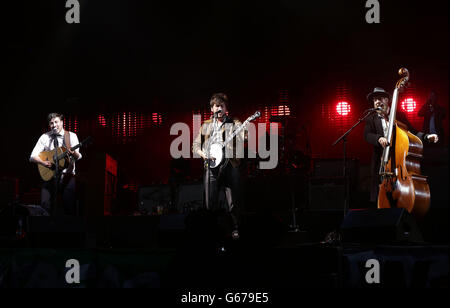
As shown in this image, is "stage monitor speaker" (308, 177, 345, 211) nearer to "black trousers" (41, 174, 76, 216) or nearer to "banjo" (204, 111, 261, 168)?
"banjo" (204, 111, 261, 168)

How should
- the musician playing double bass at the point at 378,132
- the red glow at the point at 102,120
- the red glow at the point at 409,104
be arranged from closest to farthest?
the musician playing double bass at the point at 378,132, the red glow at the point at 409,104, the red glow at the point at 102,120

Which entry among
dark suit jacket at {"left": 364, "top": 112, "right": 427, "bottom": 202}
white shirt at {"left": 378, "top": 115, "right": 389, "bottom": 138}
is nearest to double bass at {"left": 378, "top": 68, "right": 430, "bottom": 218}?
white shirt at {"left": 378, "top": 115, "right": 389, "bottom": 138}

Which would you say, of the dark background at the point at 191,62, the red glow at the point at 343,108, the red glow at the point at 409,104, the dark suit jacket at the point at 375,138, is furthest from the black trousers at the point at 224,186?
the red glow at the point at 409,104

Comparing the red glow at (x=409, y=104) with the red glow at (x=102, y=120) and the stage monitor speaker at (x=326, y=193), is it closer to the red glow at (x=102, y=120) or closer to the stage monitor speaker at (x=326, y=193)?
the stage monitor speaker at (x=326, y=193)

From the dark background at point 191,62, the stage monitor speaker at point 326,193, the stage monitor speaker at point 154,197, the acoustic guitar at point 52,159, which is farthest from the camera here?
the stage monitor speaker at point 154,197

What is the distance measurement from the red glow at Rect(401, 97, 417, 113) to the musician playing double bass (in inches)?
148

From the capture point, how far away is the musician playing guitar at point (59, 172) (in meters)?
7.11

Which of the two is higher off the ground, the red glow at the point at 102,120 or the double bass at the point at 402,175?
the red glow at the point at 102,120

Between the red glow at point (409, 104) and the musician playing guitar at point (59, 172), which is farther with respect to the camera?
the red glow at point (409, 104)

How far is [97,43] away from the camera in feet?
34.3

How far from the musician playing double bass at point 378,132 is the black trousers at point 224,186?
1607 mm

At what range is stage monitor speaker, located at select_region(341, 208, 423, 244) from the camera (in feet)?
15.8

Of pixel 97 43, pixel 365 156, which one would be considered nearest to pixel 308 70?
pixel 365 156
